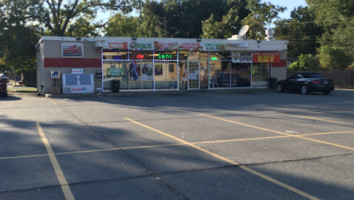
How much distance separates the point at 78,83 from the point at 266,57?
1493cm

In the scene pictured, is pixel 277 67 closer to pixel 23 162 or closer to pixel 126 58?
pixel 126 58

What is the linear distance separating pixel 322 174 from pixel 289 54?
54144 millimetres

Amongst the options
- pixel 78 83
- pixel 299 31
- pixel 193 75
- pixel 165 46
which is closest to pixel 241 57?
pixel 193 75

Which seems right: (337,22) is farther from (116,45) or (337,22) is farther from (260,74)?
(116,45)

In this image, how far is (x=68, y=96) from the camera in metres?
22.0

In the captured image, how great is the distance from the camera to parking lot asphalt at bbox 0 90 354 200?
479cm

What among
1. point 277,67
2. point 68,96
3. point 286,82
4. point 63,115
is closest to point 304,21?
point 277,67

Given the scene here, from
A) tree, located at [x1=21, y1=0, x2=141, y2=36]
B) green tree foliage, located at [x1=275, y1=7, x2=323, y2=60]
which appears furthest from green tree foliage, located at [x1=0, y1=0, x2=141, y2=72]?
green tree foliage, located at [x1=275, y1=7, x2=323, y2=60]

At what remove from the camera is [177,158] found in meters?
6.46

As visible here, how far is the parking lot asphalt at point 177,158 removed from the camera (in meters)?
4.79

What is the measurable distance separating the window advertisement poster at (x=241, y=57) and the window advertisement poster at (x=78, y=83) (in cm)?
Result: 1098

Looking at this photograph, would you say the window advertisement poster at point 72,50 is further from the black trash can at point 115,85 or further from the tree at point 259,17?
the tree at point 259,17

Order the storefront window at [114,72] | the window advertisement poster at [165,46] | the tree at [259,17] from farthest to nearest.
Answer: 1. the tree at [259,17]
2. the window advertisement poster at [165,46]
3. the storefront window at [114,72]

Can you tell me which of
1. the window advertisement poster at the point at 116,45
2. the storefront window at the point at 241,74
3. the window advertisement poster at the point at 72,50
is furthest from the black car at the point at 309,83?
the window advertisement poster at the point at 72,50
